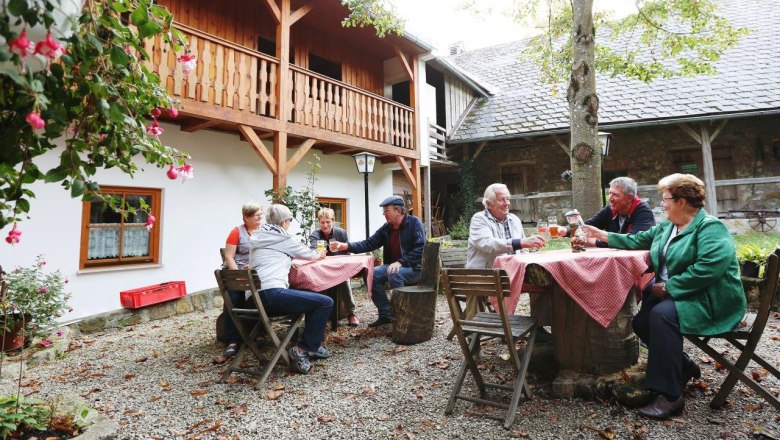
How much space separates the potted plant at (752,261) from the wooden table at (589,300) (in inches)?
116

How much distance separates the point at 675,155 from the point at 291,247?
12497mm

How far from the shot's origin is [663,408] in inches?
89.1

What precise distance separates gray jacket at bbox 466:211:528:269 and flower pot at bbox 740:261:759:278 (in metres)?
3.06

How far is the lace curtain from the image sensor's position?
5.47 m

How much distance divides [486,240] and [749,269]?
360 cm

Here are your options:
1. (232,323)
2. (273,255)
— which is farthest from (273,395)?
(232,323)

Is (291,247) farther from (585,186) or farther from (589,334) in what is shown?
(585,186)

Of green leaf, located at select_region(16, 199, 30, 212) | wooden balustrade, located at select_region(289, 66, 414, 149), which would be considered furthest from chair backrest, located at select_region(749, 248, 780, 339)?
wooden balustrade, located at select_region(289, 66, 414, 149)

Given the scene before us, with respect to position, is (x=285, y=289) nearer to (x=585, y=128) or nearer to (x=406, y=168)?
(x=585, y=128)

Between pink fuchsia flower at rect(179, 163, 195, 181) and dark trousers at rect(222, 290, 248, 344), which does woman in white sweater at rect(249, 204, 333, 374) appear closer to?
dark trousers at rect(222, 290, 248, 344)

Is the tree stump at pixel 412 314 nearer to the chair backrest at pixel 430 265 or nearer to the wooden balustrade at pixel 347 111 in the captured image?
the chair backrest at pixel 430 265

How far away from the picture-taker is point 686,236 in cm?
242

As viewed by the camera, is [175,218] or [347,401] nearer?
[347,401]

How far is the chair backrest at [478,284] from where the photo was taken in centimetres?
236
